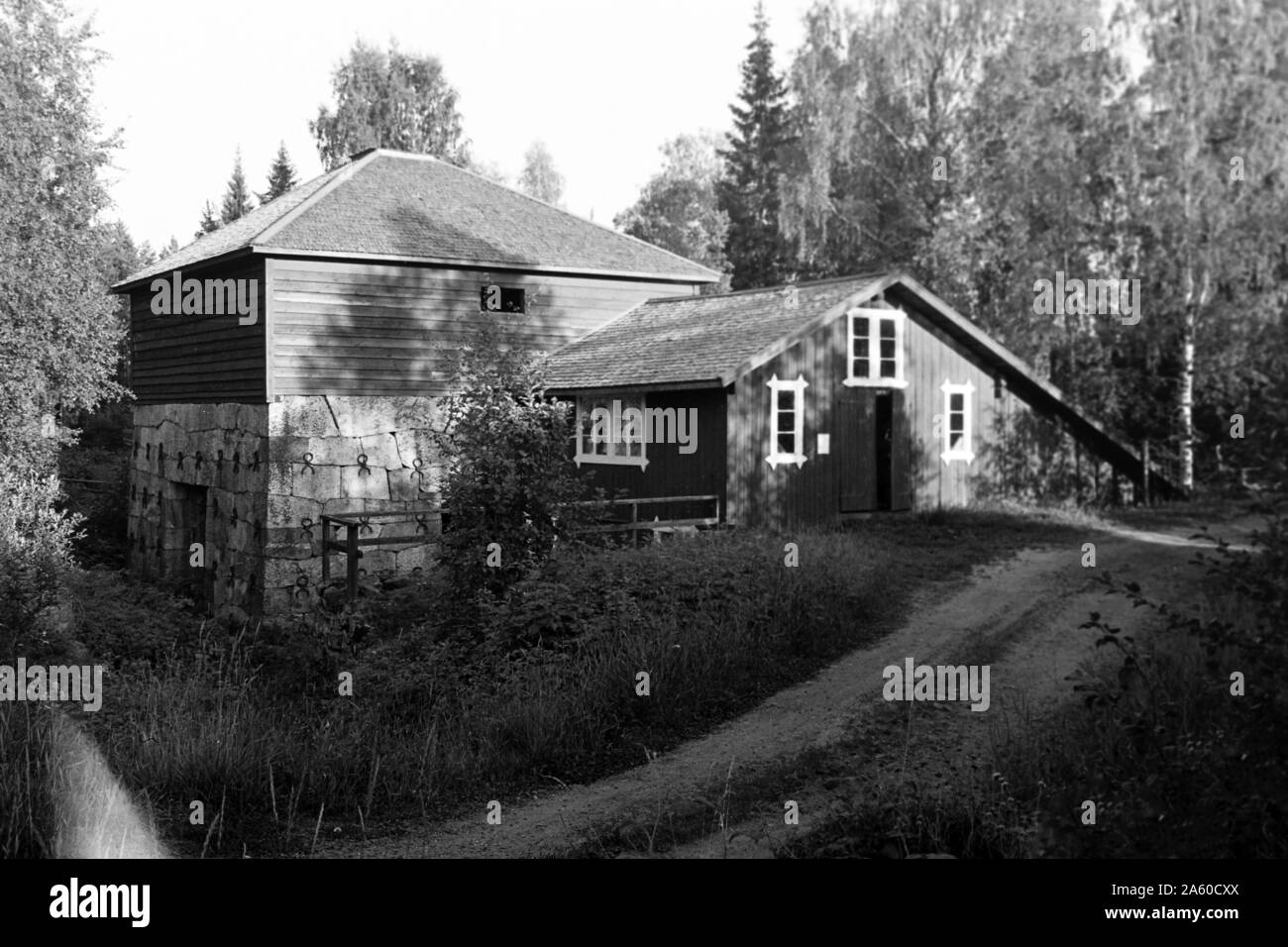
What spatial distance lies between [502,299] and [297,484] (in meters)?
5.75

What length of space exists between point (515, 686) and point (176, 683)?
3.15m

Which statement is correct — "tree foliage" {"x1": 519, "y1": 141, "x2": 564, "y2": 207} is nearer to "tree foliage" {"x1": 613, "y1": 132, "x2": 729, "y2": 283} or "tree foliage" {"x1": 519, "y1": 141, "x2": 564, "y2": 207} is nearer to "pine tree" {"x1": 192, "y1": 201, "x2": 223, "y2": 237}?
"tree foliage" {"x1": 613, "y1": 132, "x2": 729, "y2": 283}

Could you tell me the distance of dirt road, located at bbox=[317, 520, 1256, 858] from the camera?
761 centimetres

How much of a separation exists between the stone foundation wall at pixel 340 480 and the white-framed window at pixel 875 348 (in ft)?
25.8

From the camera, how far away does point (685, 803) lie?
823cm

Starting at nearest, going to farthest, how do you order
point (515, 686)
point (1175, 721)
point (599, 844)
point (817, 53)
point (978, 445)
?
point (599, 844) < point (1175, 721) < point (515, 686) < point (978, 445) < point (817, 53)

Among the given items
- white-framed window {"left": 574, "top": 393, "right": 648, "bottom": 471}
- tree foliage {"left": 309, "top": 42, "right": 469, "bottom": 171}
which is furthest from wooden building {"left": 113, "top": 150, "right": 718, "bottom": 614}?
tree foliage {"left": 309, "top": 42, "right": 469, "bottom": 171}

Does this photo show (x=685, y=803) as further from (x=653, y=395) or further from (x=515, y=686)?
(x=653, y=395)

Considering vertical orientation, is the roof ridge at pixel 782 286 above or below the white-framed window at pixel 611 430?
above

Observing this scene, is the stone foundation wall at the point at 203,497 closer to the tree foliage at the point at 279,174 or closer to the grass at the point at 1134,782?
the grass at the point at 1134,782

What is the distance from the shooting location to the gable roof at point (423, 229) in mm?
21469

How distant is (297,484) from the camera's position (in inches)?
806

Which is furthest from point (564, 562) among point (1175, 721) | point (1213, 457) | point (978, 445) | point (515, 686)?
point (1213, 457)

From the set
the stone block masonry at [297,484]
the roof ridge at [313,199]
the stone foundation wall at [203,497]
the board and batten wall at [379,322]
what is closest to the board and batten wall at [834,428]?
the board and batten wall at [379,322]
